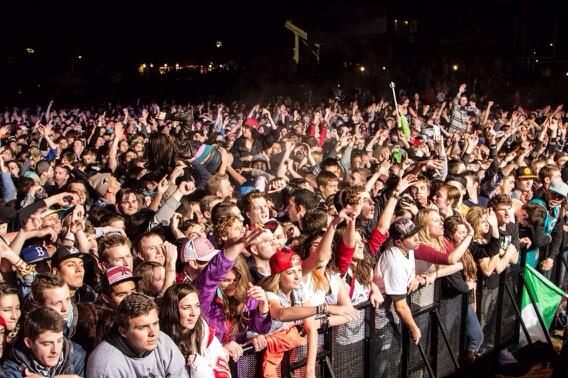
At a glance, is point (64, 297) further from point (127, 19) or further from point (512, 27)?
point (127, 19)

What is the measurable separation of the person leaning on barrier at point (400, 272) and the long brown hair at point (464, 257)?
631mm

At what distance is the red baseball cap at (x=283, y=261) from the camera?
418 cm

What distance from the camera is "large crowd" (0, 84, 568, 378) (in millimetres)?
3691

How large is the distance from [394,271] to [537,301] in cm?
217

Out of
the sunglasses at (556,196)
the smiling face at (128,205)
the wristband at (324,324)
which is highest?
the smiling face at (128,205)

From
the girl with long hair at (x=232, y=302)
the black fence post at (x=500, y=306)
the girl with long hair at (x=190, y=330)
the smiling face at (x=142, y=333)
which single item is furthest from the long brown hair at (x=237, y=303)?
the black fence post at (x=500, y=306)

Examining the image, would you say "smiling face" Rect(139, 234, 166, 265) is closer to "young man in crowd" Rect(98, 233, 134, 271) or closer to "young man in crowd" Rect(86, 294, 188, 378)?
"young man in crowd" Rect(98, 233, 134, 271)

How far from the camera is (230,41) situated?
45688 mm

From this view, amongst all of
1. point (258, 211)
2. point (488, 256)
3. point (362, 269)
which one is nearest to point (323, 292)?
point (362, 269)

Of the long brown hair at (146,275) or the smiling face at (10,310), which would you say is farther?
the long brown hair at (146,275)

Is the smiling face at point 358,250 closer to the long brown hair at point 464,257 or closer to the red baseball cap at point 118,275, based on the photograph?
the long brown hair at point 464,257

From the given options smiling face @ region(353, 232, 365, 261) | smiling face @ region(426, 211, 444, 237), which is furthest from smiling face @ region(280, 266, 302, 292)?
smiling face @ region(426, 211, 444, 237)

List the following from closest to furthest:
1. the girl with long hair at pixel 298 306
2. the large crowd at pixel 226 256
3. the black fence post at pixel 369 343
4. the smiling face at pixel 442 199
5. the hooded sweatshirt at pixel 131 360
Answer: the hooded sweatshirt at pixel 131 360 < the large crowd at pixel 226 256 < the girl with long hair at pixel 298 306 < the black fence post at pixel 369 343 < the smiling face at pixel 442 199

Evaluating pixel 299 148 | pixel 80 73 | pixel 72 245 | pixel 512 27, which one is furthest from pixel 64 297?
pixel 80 73
